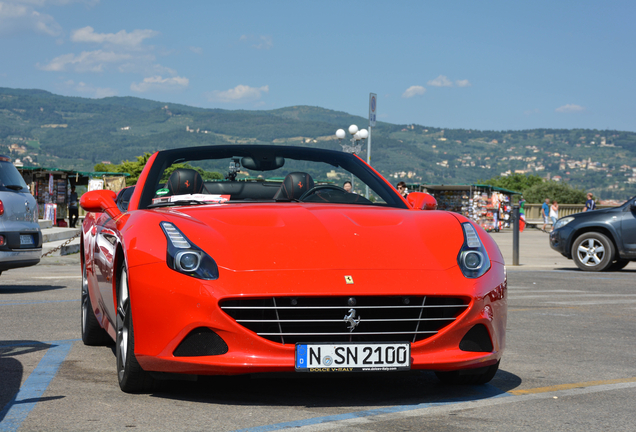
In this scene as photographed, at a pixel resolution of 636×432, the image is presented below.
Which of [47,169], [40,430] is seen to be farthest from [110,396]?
[47,169]

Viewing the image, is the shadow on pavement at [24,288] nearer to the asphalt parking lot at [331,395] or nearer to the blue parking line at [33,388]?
the asphalt parking lot at [331,395]

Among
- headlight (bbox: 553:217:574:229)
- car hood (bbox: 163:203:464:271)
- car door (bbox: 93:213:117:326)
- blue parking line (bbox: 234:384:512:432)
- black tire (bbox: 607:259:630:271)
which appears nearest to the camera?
blue parking line (bbox: 234:384:512:432)

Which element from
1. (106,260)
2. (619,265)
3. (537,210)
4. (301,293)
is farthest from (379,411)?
(537,210)

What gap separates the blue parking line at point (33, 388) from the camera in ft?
11.9

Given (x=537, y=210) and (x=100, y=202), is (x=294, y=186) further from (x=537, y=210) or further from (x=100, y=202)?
(x=537, y=210)

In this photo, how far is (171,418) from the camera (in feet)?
12.0

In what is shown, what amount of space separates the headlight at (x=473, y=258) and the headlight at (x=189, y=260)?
4.06 feet

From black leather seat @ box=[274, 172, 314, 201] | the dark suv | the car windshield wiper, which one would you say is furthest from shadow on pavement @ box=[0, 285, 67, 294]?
the dark suv

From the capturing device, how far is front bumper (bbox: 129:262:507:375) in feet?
12.3

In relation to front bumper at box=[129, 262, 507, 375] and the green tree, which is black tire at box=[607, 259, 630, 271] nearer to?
front bumper at box=[129, 262, 507, 375]

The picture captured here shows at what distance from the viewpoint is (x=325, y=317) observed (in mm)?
3801

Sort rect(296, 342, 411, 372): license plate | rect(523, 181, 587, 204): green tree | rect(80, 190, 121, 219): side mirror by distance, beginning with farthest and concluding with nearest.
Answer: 1. rect(523, 181, 587, 204): green tree
2. rect(80, 190, 121, 219): side mirror
3. rect(296, 342, 411, 372): license plate

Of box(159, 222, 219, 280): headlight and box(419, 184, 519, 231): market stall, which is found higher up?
box(159, 222, 219, 280): headlight

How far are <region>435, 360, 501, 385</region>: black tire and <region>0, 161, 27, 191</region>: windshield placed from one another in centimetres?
759
